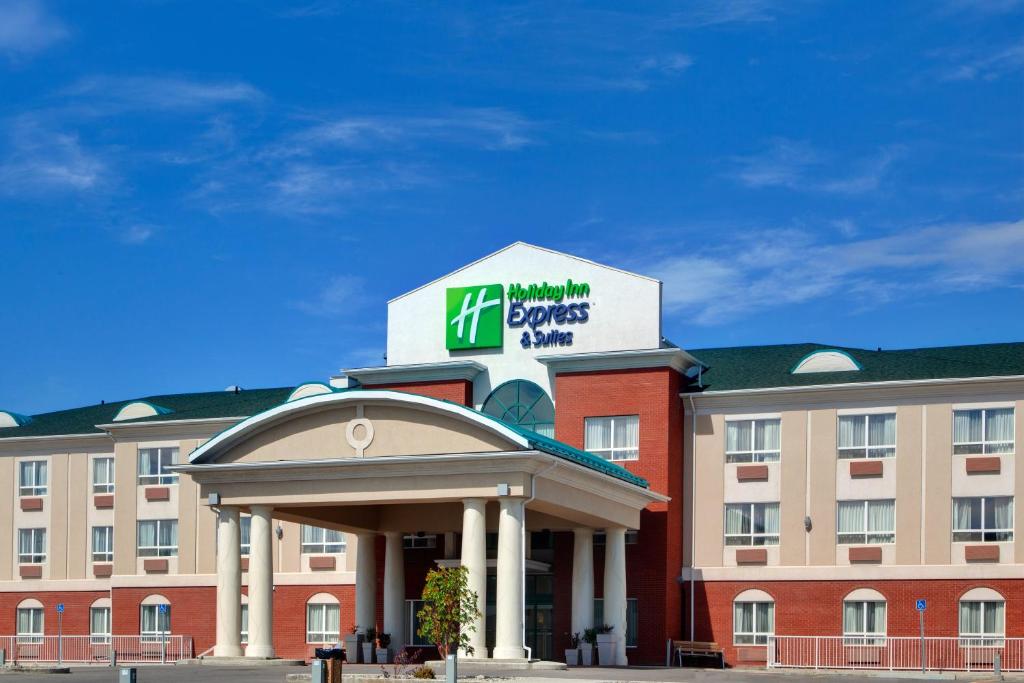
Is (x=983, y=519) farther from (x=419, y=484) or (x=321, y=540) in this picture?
(x=321, y=540)

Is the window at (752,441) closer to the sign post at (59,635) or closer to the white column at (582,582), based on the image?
the white column at (582,582)

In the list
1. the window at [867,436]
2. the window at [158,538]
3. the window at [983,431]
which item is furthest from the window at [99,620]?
the window at [983,431]

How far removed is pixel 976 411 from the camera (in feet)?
160

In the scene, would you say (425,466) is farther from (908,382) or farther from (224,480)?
(908,382)

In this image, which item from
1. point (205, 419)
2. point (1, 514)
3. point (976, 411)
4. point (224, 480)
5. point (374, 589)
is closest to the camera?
point (224, 480)

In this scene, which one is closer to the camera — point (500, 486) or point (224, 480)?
point (500, 486)

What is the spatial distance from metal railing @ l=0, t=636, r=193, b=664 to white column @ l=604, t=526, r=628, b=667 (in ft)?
57.1

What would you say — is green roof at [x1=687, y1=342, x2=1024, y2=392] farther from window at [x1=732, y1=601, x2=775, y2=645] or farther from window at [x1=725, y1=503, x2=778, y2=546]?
window at [x1=732, y1=601, x2=775, y2=645]

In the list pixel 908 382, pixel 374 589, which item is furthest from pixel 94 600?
pixel 908 382

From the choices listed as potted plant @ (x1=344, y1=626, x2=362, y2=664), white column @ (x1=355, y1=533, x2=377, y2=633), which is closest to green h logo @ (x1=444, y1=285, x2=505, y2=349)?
white column @ (x1=355, y1=533, x2=377, y2=633)

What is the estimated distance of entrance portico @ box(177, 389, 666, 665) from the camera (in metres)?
41.2

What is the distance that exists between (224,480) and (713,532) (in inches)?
669

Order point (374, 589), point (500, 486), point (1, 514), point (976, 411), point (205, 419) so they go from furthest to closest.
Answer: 1. point (1, 514)
2. point (205, 419)
3. point (374, 589)
4. point (976, 411)
5. point (500, 486)

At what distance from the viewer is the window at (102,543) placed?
60719 millimetres
